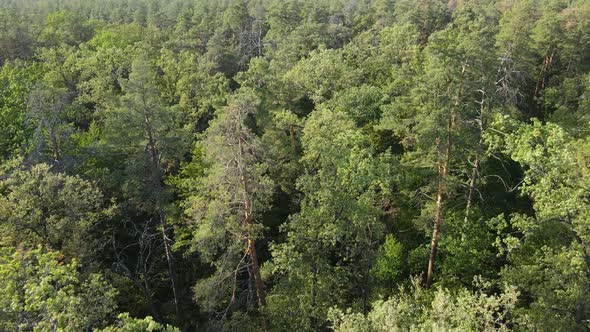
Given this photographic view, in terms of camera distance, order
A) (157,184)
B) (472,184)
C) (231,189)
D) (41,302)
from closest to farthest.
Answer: (41,302), (231,189), (472,184), (157,184)

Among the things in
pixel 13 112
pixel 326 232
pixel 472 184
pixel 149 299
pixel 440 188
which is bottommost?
pixel 149 299

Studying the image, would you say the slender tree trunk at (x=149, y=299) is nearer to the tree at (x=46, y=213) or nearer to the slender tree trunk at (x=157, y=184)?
the slender tree trunk at (x=157, y=184)

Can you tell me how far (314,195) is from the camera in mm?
23156

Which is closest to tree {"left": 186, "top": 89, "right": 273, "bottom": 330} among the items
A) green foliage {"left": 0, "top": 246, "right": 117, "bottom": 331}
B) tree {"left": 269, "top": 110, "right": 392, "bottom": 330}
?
tree {"left": 269, "top": 110, "right": 392, "bottom": 330}

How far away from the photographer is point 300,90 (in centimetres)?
3750

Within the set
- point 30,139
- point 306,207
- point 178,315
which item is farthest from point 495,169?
point 30,139

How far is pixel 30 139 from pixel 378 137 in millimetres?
24986

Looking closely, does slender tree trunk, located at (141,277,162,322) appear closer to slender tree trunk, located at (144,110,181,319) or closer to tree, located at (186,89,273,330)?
slender tree trunk, located at (144,110,181,319)

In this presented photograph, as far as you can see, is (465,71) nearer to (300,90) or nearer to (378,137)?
(378,137)

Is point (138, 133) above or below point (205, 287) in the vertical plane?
above

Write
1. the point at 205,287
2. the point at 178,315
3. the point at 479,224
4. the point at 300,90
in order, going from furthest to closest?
1. the point at 300,90
2. the point at 178,315
3. the point at 479,224
4. the point at 205,287

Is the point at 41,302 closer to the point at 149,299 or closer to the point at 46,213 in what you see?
the point at 46,213

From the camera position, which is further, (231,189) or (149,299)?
(149,299)

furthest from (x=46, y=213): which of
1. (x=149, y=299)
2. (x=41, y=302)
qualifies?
(x=41, y=302)
